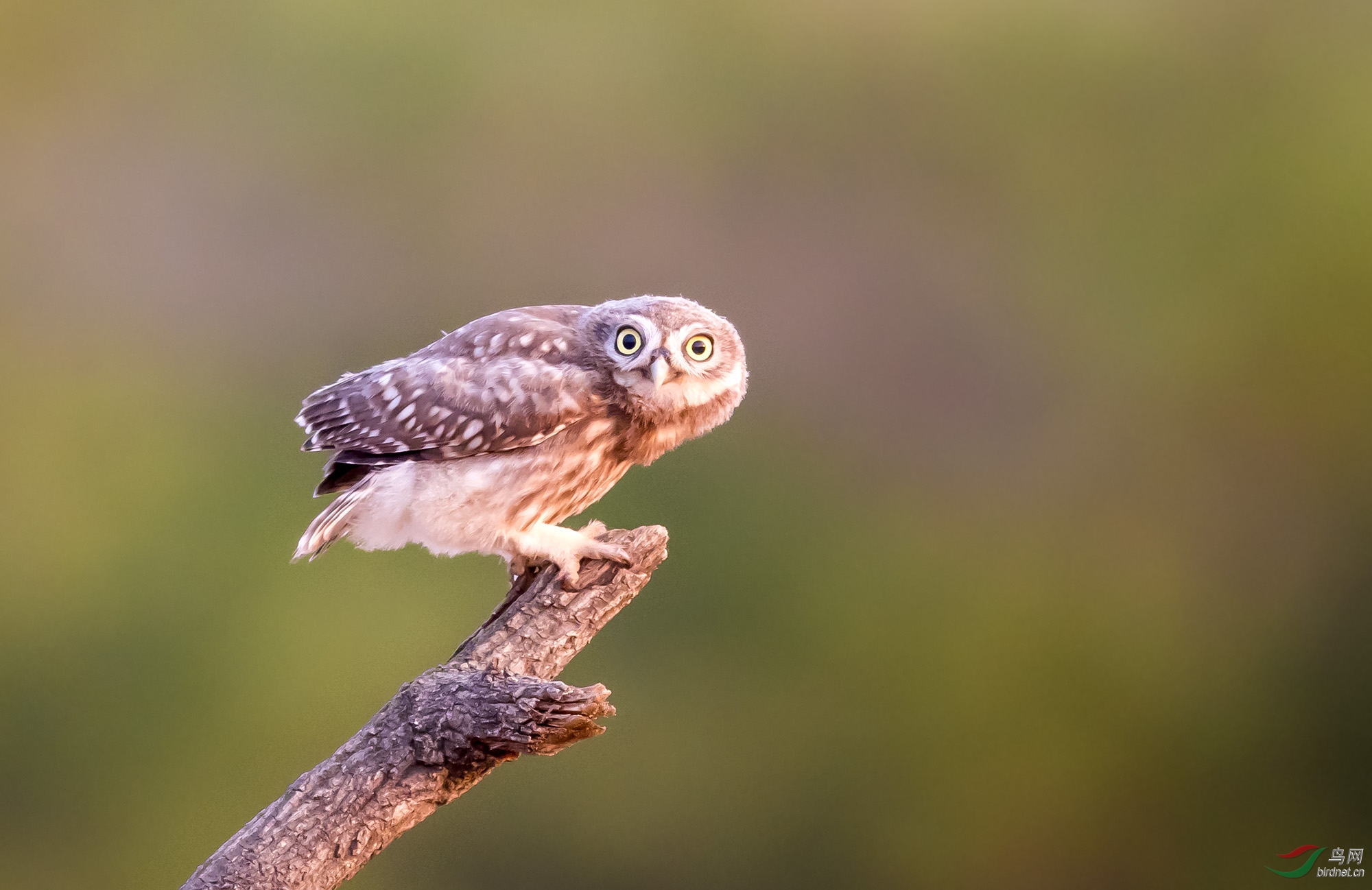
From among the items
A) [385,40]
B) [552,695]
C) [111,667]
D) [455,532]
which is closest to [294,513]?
[111,667]

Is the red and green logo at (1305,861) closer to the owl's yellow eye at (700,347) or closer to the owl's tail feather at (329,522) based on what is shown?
the owl's yellow eye at (700,347)

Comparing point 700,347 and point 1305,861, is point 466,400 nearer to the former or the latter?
point 700,347

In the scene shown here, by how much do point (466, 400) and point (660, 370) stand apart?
468 millimetres

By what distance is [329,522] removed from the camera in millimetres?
2740

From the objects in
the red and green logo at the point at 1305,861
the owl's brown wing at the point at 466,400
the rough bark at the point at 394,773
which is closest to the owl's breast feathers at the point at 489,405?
the owl's brown wing at the point at 466,400

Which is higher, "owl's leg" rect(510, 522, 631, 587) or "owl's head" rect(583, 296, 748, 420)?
"owl's head" rect(583, 296, 748, 420)

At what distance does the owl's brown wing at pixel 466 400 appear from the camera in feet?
8.81

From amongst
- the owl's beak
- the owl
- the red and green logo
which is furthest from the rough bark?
the red and green logo

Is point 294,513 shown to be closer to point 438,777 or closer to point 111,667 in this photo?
point 111,667

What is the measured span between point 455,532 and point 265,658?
1.25 metres

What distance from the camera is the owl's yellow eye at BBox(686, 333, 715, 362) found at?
2611 mm

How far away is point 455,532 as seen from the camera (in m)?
2.76

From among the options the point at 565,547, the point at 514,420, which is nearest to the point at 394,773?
the point at 565,547

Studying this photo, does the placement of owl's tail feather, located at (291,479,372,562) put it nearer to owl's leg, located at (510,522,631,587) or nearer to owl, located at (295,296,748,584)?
owl, located at (295,296,748,584)
